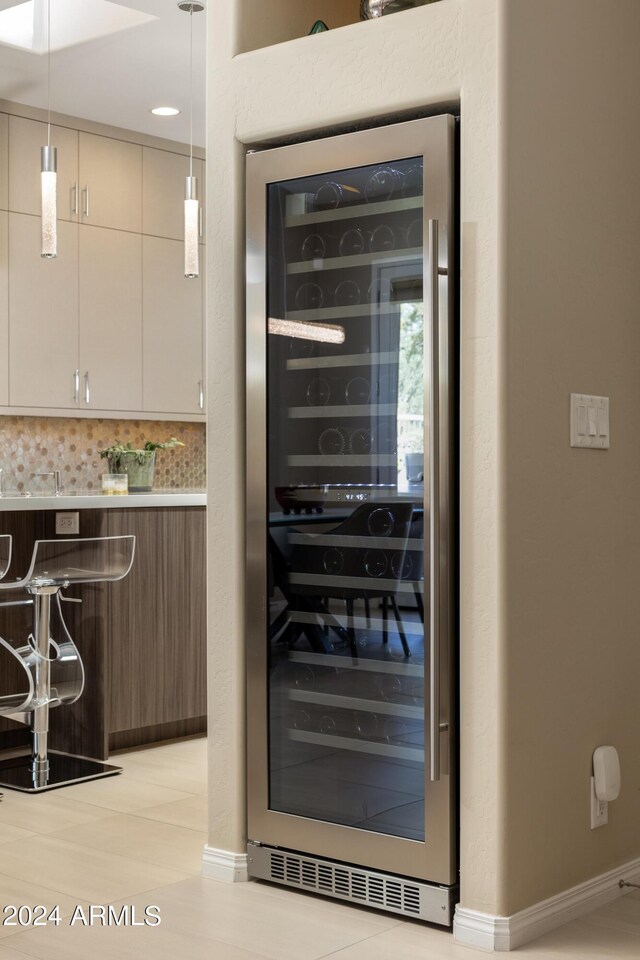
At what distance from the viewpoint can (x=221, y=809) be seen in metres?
3.14

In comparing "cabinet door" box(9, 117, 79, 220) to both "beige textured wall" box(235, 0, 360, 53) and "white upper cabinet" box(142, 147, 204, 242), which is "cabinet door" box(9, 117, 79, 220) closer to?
"white upper cabinet" box(142, 147, 204, 242)

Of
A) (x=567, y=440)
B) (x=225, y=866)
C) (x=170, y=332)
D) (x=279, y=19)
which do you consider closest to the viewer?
(x=567, y=440)

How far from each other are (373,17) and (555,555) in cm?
148

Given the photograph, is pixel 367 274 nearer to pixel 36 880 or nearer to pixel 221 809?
pixel 221 809

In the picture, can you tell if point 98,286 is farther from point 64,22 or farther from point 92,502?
point 92,502

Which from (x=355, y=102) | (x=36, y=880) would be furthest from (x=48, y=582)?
(x=355, y=102)

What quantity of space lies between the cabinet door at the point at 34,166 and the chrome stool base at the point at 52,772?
2718 mm

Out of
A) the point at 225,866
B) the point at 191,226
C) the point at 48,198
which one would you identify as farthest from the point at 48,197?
the point at 225,866

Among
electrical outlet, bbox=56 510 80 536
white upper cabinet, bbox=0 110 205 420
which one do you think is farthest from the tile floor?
white upper cabinet, bbox=0 110 205 420

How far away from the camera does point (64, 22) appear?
474cm

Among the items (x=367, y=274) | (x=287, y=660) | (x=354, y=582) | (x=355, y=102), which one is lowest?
→ (x=287, y=660)

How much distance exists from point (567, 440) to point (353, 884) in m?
1.21

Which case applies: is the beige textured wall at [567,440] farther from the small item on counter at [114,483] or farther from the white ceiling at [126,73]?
the small item on counter at [114,483]

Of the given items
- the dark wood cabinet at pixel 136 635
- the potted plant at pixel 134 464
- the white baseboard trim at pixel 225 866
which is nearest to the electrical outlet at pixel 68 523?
the dark wood cabinet at pixel 136 635
